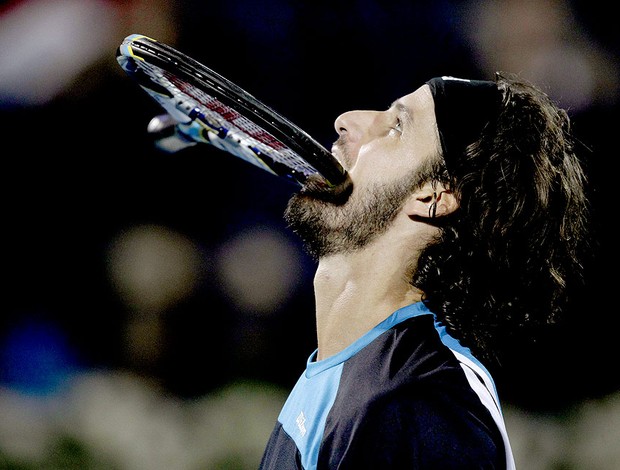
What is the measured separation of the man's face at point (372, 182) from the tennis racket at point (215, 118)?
7 centimetres

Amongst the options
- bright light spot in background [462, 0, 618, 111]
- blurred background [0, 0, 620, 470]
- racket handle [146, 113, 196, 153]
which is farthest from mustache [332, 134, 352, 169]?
bright light spot in background [462, 0, 618, 111]

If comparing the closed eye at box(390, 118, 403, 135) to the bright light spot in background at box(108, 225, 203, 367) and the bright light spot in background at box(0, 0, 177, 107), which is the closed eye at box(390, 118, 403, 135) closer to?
the bright light spot in background at box(108, 225, 203, 367)

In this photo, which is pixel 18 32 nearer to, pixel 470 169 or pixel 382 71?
pixel 382 71

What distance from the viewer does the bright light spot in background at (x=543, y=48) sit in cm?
375

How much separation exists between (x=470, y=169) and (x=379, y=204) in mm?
292

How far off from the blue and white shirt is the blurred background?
208cm

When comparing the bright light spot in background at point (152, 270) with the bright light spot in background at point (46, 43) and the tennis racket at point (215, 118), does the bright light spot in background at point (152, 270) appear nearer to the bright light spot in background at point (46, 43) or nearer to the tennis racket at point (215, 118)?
the bright light spot in background at point (46, 43)

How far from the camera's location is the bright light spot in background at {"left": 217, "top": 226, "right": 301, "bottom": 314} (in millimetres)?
3803

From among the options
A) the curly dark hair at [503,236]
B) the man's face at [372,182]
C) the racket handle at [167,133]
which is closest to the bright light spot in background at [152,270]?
the racket handle at [167,133]

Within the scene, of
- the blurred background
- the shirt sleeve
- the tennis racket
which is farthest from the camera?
the blurred background

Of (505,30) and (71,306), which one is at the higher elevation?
(505,30)

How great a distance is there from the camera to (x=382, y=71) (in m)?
3.87

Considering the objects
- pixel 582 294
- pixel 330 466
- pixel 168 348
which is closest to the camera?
pixel 330 466

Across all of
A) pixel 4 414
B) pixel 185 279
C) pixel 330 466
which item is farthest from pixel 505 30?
pixel 4 414
